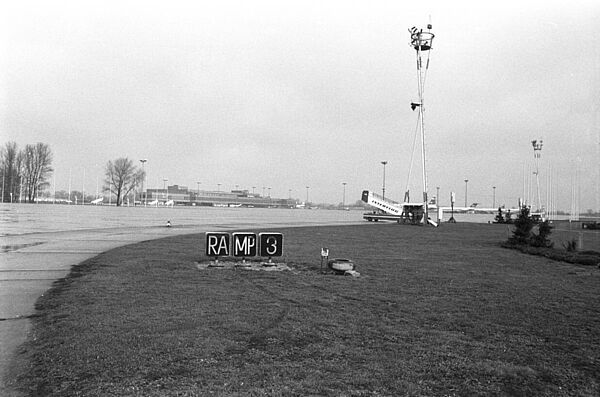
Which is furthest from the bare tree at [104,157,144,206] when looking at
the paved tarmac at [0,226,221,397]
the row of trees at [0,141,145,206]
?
the paved tarmac at [0,226,221,397]

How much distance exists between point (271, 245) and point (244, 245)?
79 cm

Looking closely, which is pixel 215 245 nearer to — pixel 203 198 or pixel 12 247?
pixel 12 247

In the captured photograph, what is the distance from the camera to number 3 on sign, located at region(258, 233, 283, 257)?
13.3 metres

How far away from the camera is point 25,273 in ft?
35.0

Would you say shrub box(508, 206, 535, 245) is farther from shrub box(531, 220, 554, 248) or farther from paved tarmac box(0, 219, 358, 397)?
paved tarmac box(0, 219, 358, 397)

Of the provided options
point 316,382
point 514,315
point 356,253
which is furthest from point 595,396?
point 356,253

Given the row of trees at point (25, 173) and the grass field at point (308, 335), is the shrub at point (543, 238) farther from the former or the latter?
the row of trees at point (25, 173)

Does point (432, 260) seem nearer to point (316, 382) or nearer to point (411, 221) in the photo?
point (316, 382)

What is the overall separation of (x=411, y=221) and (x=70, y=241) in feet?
126

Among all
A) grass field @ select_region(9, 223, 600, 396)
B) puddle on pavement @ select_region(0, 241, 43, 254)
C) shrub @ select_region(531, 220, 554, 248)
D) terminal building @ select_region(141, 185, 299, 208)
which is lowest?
grass field @ select_region(9, 223, 600, 396)

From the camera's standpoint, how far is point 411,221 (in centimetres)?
5044

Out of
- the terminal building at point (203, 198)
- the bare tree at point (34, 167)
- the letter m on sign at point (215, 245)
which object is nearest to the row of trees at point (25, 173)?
the bare tree at point (34, 167)

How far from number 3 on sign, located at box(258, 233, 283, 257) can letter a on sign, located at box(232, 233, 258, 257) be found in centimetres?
24

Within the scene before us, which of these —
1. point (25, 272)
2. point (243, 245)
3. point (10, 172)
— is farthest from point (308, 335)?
point (10, 172)
